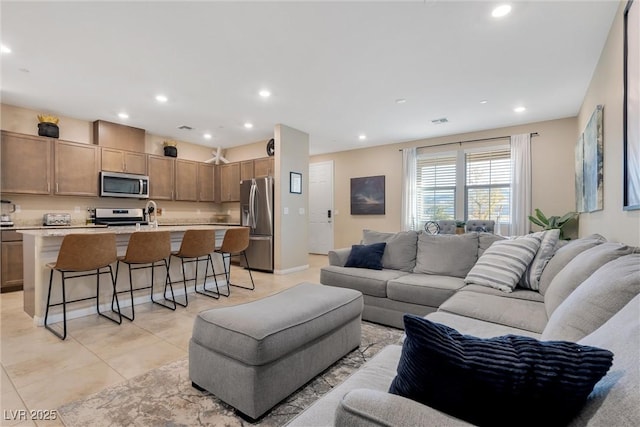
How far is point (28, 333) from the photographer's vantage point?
2.71m

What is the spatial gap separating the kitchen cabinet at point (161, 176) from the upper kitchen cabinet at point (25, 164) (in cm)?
148

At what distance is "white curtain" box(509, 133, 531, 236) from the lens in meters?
5.33

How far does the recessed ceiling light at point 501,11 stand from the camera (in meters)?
2.40

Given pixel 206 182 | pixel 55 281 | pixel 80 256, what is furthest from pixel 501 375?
pixel 206 182

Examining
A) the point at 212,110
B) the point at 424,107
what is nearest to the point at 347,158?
the point at 424,107

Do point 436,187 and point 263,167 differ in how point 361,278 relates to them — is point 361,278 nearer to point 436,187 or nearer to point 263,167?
point 263,167

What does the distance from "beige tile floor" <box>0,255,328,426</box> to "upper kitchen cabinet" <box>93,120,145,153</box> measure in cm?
284

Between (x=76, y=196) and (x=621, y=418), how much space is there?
646 centimetres

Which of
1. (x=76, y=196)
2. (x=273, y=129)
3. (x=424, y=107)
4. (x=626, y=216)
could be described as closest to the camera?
(x=626, y=216)

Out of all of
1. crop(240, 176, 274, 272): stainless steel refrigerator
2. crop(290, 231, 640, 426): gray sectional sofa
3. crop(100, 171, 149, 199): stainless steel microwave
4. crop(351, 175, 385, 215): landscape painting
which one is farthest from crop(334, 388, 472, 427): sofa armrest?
A: crop(351, 175, 385, 215): landscape painting

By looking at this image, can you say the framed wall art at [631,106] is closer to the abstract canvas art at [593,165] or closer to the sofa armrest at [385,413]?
the abstract canvas art at [593,165]

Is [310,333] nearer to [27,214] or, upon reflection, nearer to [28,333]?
[28,333]

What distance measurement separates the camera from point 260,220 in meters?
5.63

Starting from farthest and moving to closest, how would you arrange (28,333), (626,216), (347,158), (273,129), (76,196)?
(347,158), (273,129), (76,196), (28,333), (626,216)
